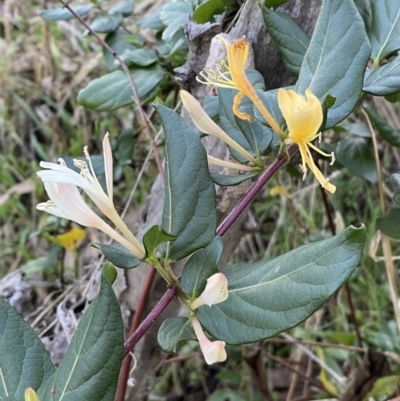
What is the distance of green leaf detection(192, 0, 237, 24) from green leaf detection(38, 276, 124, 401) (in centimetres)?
37

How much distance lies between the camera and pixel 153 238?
0.39 metres

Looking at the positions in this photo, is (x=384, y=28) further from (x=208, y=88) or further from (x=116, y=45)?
(x=116, y=45)

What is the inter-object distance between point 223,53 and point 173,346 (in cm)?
34

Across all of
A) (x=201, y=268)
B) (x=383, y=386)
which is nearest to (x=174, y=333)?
(x=201, y=268)

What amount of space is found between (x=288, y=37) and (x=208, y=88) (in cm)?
15

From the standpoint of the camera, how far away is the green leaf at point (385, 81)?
1.49ft

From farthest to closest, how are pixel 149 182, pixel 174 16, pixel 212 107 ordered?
pixel 149 182 < pixel 174 16 < pixel 212 107

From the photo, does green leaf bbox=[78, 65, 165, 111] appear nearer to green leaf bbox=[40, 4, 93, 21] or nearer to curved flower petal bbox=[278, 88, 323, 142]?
green leaf bbox=[40, 4, 93, 21]

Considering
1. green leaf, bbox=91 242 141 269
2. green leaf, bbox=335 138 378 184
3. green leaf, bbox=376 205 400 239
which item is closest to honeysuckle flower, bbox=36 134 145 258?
green leaf, bbox=91 242 141 269

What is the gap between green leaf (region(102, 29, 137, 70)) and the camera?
866 millimetres

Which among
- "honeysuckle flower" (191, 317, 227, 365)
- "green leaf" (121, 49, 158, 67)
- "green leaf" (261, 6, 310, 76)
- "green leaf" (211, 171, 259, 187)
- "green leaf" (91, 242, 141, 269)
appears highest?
"green leaf" (261, 6, 310, 76)

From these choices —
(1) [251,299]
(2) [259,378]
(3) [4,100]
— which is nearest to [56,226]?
(2) [259,378]

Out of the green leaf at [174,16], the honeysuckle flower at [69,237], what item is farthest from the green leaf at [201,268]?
the honeysuckle flower at [69,237]

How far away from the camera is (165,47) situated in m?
0.79
